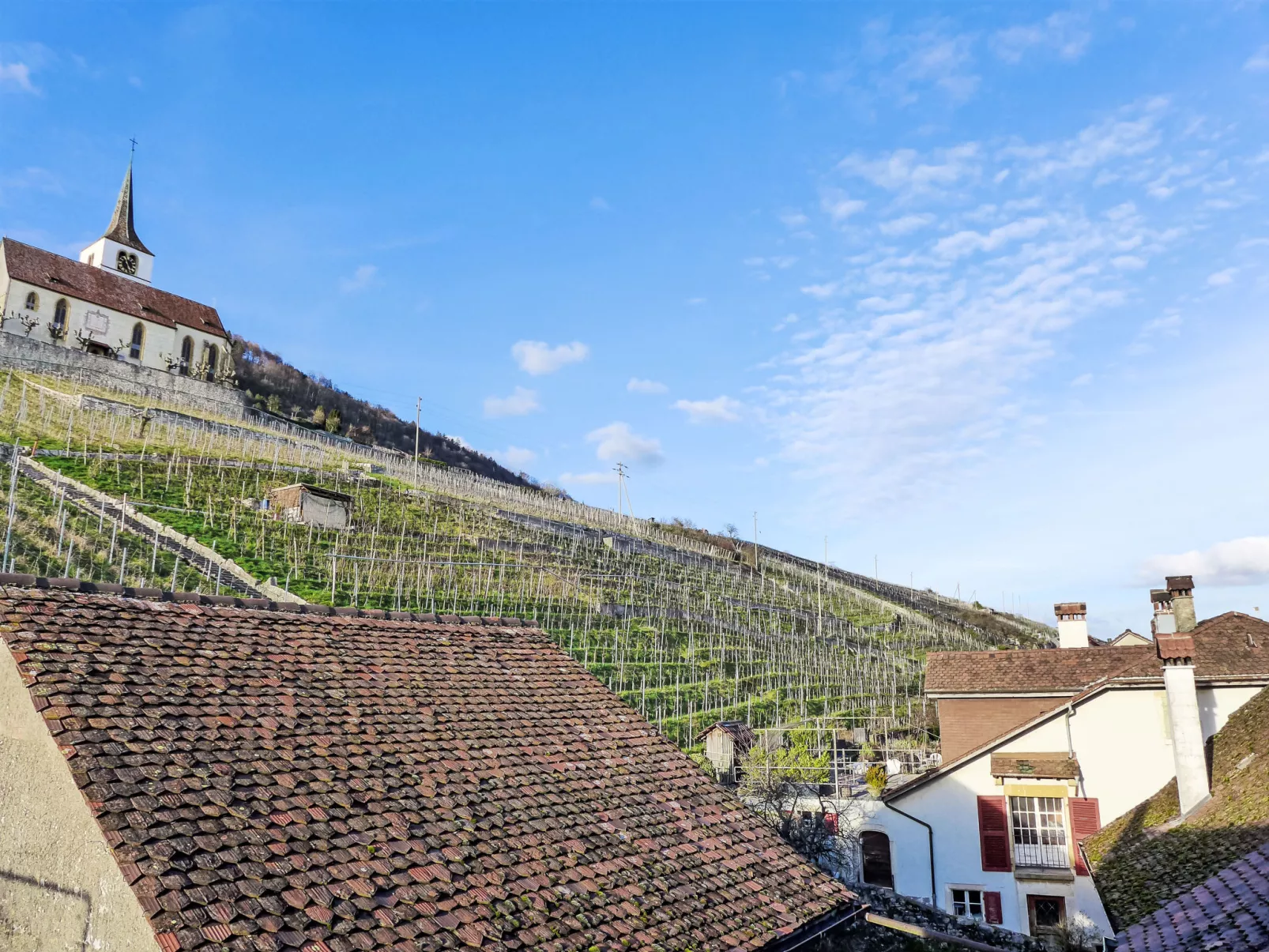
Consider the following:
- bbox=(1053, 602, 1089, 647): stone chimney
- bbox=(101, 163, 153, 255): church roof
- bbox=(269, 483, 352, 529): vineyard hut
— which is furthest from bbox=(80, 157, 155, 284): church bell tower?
bbox=(1053, 602, 1089, 647): stone chimney

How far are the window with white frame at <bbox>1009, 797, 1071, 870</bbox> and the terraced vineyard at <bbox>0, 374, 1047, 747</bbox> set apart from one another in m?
13.3

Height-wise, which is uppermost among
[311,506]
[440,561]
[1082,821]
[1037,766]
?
[311,506]

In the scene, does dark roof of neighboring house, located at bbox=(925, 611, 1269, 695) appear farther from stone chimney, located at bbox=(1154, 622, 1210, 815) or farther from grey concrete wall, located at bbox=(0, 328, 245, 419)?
grey concrete wall, located at bbox=(0, 328, 245, 419)

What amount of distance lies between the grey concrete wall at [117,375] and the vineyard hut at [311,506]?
29.3 m

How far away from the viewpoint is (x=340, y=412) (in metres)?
114

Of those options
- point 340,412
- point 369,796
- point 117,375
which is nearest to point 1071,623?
point 369,796

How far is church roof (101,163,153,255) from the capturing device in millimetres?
80938

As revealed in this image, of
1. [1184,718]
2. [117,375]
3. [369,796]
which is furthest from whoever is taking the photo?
[117,375]

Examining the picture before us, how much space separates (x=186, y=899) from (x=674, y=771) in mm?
5682

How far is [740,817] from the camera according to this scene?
9.54 m

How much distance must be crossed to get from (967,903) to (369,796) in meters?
17.2

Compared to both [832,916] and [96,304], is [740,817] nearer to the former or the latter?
[832,916]

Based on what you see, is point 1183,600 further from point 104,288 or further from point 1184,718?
point 104,288

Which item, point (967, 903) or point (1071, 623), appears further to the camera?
point (1071, 623)
